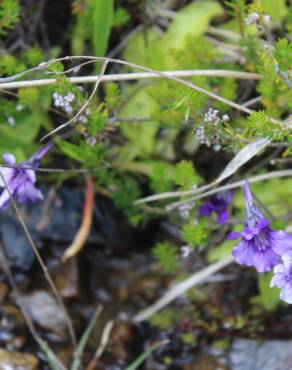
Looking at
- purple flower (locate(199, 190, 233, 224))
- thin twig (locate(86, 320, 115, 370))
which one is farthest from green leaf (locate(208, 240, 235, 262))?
thin twig (locate(86, 320, 115, 370))

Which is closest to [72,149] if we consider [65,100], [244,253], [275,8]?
[65,100]

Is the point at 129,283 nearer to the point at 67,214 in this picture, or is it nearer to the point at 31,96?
the point at 67,214

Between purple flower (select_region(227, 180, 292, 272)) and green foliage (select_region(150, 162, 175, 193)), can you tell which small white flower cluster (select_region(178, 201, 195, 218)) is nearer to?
green foliage (select_region(150, 162, 175, 193))

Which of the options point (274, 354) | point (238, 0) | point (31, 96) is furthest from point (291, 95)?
point (274, 354)

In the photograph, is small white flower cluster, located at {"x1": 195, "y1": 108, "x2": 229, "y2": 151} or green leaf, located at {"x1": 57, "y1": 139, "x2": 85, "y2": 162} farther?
green leaf, located at {"x1": 57, "y1": 139, "x2": 85, "y2": 162}

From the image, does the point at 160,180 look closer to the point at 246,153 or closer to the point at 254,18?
the point at 246,153

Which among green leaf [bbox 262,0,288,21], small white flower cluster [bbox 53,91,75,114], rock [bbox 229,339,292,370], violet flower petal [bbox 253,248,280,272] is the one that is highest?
green leaf [bbox 262,0,288,21]

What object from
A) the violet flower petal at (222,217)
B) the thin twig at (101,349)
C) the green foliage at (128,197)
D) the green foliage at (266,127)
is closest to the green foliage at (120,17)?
the green foliage at (128,197)
